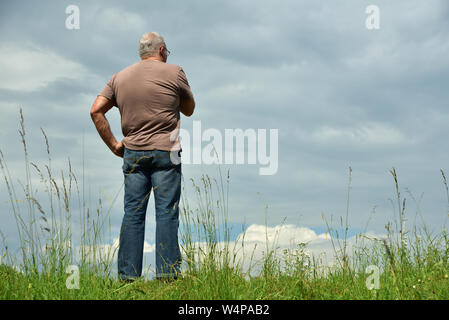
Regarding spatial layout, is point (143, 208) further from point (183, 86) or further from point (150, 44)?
point (150, 44)

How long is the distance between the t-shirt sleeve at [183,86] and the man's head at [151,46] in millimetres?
398

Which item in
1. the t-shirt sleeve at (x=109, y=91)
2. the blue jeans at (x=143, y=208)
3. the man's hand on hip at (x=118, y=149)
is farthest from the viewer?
the t-shirt sleeve at (x=109, y=91)

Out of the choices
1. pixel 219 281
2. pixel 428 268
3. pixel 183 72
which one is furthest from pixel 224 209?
pixel 428 268

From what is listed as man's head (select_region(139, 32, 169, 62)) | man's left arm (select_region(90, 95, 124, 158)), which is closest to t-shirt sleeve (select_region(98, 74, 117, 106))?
man's left arm (select_region(90, 95, 124, 158))

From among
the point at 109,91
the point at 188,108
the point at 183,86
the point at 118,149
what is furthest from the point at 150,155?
the point at 109,91

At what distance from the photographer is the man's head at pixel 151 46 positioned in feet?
16.5

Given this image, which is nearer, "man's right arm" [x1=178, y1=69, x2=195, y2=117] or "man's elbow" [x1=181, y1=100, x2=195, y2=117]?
"man's right arm" [x1=178, y1=69, x2=195, y2=117]

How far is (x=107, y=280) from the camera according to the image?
403 centimetres

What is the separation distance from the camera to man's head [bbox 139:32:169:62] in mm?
5031

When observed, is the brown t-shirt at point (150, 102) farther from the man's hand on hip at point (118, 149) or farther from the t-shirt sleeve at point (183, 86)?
the man's hand on hip at point (118, 149)

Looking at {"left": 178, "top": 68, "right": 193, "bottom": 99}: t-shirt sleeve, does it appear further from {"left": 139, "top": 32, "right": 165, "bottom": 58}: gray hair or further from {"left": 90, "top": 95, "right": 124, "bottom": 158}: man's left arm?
{"left": 90, "top": 95, "right": 124, "bottom": 158}: man's left arm

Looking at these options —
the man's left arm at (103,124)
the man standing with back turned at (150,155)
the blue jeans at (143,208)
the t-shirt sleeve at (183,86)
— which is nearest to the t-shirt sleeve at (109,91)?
the man's left arm at (103,124)

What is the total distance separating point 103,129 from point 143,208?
1069 millimetres
